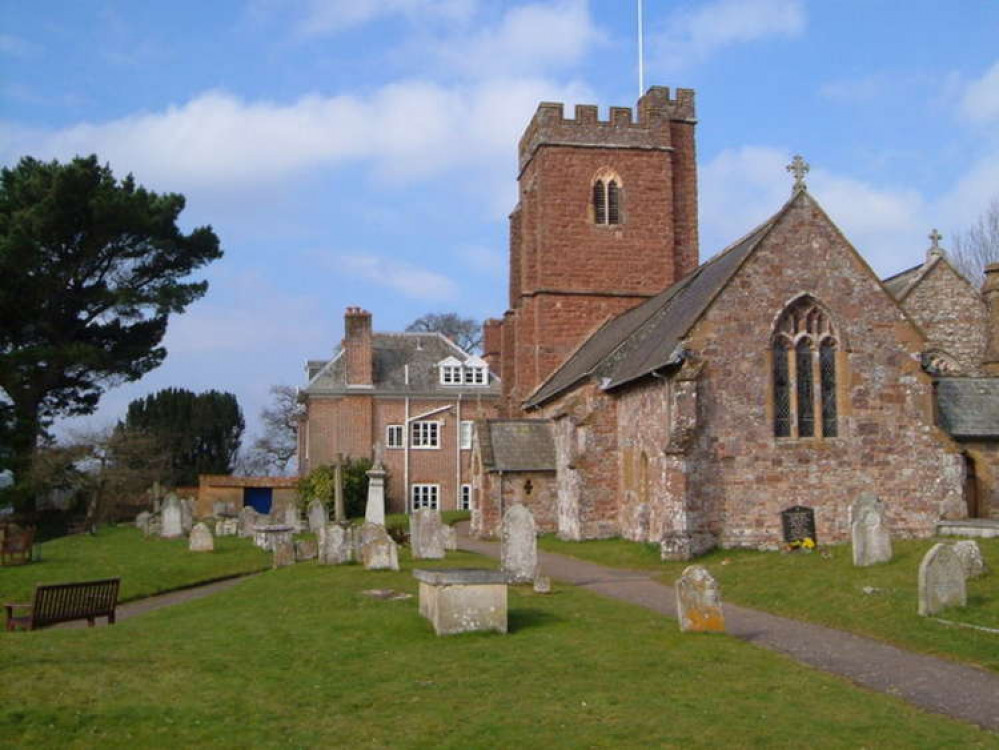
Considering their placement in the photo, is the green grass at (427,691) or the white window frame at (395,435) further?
the white window frame at (395,435)

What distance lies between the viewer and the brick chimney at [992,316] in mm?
28344

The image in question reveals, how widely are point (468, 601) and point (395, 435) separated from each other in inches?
1442

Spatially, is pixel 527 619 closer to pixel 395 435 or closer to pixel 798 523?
pixel 798 523

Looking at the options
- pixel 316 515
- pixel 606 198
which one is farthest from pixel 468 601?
pixel 606 198

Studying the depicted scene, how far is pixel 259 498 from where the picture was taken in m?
49.2

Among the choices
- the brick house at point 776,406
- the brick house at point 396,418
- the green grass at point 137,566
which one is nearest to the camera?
the green grass at point 137,566

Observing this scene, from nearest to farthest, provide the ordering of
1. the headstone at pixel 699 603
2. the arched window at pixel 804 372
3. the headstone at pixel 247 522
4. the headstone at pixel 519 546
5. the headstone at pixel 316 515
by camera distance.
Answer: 1. the headstone at pixel 699 603
2. the headstone at pixel 519 546
3. the arched window at pixel 804 372
4. the headstone at pixel 316 515
5. the headstone at pixel 247 522

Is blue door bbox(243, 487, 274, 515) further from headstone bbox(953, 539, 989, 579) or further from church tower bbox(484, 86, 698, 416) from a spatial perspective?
headstone bbox(953, 539, 989, 579)

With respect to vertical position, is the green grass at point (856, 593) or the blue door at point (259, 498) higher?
the blue door at point (259, 498)

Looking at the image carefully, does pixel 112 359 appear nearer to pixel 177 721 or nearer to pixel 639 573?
pixel 639 573

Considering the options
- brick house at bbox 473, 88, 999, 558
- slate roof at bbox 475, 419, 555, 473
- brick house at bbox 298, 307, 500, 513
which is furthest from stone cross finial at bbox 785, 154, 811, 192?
brick house at bbox 298, 307, 500, 513

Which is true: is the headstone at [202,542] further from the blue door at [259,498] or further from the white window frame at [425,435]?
the blue door at [259,498]

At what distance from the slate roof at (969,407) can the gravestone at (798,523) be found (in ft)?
17.1

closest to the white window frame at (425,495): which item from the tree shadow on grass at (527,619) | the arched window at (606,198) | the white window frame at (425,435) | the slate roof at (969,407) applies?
the white window frame at (425,435)
